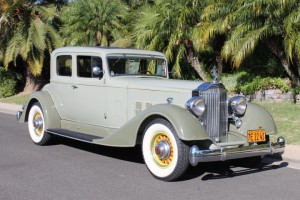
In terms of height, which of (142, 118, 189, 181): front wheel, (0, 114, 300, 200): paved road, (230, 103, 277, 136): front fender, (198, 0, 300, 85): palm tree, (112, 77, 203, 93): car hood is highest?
(198, 0, 300, 85): palm tree

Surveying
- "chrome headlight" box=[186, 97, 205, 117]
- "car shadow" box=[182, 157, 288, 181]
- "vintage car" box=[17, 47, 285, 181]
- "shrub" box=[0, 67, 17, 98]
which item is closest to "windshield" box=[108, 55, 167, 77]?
"vintage car" box=[17, 47, 285, 181]

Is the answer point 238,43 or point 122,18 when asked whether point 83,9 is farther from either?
point 238,43

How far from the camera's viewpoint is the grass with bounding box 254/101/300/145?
8.85m

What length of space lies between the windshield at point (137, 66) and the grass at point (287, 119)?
2791 mm

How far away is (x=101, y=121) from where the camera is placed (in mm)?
7527

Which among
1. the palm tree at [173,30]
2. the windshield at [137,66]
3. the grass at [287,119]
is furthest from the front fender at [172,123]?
the palm tree at [173,30]

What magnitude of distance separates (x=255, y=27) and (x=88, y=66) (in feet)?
21.1

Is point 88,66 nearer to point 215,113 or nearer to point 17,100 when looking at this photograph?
point 215,113

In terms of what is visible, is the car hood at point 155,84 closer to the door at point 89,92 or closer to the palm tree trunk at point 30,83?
the door at point 89,92

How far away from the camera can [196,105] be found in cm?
613

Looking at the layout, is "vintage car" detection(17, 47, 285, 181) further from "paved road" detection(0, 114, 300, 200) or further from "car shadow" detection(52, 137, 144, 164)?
"car shadow" detection(52, 137, 144, 164)

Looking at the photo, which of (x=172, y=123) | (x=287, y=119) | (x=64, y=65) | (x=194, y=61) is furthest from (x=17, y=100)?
(x=172, y=123)

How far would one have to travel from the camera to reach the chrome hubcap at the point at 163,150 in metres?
6.01

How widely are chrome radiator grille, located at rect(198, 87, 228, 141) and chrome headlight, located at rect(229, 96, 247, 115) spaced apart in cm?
21
